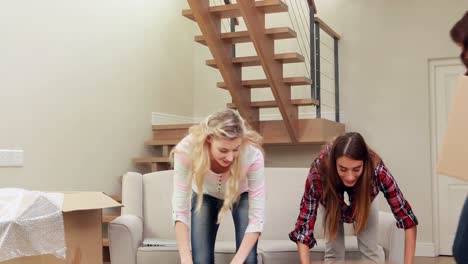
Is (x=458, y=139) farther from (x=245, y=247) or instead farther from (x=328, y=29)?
(x=328, y=29)

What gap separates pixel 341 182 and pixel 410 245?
0.37 m

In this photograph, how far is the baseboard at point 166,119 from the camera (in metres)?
6.02

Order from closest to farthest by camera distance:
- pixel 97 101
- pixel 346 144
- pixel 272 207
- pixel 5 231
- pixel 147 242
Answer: pixel 5 231 → pixel 346 144 → pixel 147 242 → pixel 272 207 → pixel 97 101

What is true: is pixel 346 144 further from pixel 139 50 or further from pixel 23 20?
pixel 139 50

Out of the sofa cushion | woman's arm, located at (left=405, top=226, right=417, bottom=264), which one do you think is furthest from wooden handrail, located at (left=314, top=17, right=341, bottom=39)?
woman's arm, located at (left=405, top=226, right=417, bottom=264)

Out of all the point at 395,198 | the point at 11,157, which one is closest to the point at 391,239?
the point at 395,198

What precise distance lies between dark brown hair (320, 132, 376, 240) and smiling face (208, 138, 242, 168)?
0.41 m

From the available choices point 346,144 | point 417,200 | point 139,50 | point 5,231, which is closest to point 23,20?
point 139,50

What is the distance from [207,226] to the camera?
2.61 m

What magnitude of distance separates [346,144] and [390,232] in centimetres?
90

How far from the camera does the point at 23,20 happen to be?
4.41 metres

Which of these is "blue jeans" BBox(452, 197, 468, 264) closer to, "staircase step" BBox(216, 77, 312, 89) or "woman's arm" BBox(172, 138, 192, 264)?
"woman's arm" BBox(172, 138, 192, 264)

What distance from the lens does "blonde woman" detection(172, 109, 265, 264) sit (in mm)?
2428

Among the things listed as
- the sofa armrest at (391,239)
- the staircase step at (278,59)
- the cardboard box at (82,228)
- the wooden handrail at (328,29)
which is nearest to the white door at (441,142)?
the wooden handrail at (328,29)
